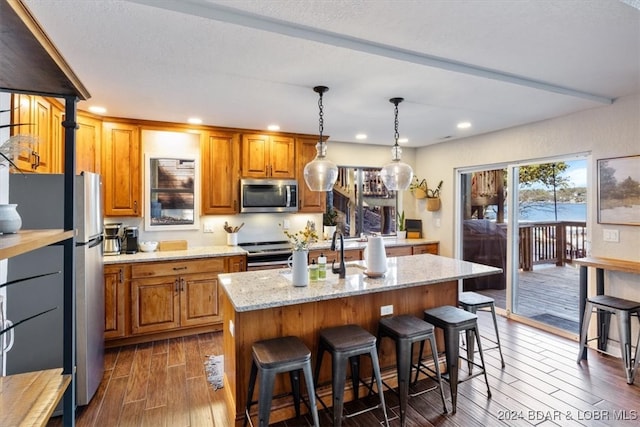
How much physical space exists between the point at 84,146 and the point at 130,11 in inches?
90.4

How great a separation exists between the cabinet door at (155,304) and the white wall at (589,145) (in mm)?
4030

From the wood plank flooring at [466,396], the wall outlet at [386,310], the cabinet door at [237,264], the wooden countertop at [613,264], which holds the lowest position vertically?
the wood plank flooring at [466,396]

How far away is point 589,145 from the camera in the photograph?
3.47 m

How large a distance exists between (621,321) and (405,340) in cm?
211

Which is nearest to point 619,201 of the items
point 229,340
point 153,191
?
point 229,340

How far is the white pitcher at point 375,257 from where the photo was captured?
8.68 ft

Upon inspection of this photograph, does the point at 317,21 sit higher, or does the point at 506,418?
the point at 317,21

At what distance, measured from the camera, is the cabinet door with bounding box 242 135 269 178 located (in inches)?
171

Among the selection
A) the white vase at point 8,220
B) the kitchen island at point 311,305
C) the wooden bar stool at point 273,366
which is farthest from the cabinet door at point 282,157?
the white vase at point 8,220

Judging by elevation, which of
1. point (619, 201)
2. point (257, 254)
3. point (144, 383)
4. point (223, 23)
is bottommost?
point (144, 383)

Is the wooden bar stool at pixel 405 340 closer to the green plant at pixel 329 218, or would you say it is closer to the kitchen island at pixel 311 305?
the kitchen island at pixel 311 305

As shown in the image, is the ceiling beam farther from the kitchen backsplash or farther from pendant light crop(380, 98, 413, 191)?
the kitchen backsplash

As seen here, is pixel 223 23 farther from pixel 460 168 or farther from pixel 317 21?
pixel 460 168

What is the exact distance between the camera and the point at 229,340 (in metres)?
2.44
